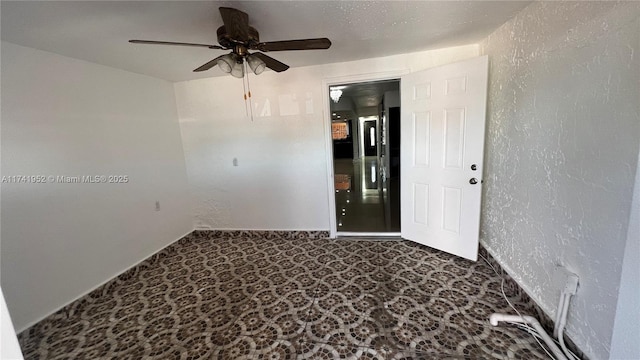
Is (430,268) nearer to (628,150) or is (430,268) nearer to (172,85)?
(628,150)

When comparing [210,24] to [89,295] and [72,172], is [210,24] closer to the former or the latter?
[72,172]

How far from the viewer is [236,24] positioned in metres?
1.53

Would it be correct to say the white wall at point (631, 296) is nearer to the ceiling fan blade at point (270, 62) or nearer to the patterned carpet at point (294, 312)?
the patterned carpet at point (294, 312)

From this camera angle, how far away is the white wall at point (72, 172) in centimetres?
185

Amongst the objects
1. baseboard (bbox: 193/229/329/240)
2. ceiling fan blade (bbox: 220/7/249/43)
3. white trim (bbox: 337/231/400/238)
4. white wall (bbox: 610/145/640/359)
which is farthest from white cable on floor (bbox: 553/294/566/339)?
ceiling fan blade (bbox: 220/7/249/43)

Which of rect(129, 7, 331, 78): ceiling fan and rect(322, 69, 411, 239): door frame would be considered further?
rect(322, 69, 411, 239): door frame

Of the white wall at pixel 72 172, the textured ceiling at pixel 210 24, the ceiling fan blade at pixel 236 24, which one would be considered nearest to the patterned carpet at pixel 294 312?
the white wall at pixel 72 172

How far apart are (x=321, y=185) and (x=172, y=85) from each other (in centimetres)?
245

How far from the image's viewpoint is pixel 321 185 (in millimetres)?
3242

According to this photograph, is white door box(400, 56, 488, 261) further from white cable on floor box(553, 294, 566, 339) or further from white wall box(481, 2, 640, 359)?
white cable on floor box(553, 294, 566, 339)

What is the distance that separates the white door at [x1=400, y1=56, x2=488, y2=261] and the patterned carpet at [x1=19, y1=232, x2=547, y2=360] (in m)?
0.31

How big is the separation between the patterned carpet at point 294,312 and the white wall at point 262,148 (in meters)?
0.71

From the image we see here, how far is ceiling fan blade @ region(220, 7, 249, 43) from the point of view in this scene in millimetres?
1452

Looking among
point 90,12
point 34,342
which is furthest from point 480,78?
point 34,342
